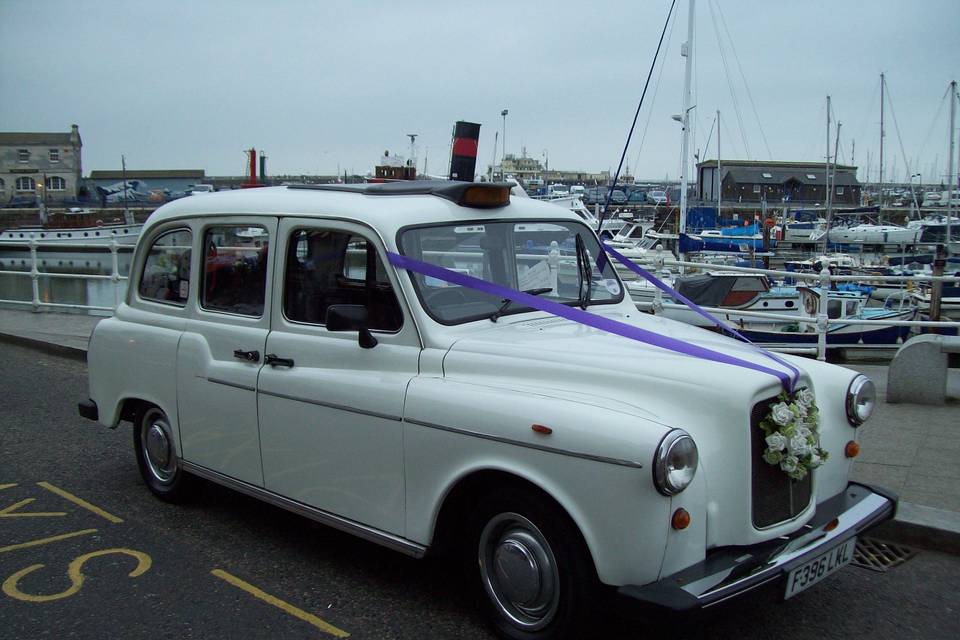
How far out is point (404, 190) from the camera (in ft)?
15.3

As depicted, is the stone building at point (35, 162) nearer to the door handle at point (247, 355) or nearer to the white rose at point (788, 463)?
the door handle at point (247, 355)

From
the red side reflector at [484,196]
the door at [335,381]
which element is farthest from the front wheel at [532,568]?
the red side reflector at [484,196]

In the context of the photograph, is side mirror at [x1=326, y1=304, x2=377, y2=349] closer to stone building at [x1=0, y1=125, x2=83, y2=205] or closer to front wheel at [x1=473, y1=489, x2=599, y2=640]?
front wheel at [x1=473, y1=489, x2=599, y2=640]

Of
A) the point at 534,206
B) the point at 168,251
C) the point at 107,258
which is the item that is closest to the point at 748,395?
the point at 534,206

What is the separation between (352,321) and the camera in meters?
4.01

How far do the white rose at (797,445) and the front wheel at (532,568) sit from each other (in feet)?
3.09

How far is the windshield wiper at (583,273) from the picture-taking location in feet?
15.8

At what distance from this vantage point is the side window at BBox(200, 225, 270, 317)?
15.7 ft

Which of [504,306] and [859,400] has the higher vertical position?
[504,306]

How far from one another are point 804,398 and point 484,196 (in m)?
2.01

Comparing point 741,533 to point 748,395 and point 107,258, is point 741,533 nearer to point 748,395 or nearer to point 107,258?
point 748,395

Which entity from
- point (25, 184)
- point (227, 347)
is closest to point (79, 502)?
point (227, 347)

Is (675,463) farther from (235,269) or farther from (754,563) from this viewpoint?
(235,269)

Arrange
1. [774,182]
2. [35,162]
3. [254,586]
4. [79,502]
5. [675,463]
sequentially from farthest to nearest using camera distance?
[35,162] < [774,182] < [79,502] < [254,586] < [675,463]
